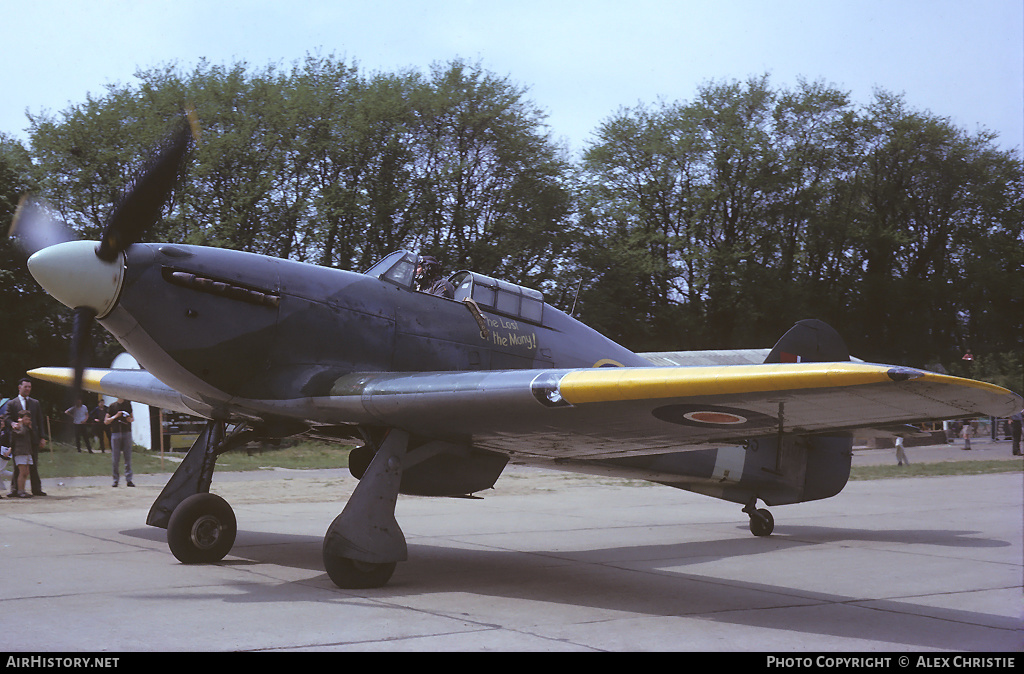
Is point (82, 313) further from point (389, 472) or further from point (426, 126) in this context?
point (426, 126)

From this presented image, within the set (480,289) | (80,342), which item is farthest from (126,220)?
(480,289)

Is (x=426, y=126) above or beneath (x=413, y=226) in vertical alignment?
above

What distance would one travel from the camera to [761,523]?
11.1m

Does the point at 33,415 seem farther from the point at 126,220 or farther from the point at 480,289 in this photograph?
the point at 480,289

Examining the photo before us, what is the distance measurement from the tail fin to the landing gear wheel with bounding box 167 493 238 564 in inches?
224

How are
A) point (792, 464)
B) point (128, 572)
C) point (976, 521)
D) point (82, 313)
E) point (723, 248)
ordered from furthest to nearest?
point (723, 248) < point (976, 521) < point (792, 464) < point (128, 572) < point (82, 313)

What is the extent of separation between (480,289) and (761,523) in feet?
16.8

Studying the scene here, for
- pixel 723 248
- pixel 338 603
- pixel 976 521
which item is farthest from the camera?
pixel 723 248

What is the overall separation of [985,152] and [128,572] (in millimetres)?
48377

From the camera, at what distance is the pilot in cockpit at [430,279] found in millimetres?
8258

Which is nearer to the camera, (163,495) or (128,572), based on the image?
(128,572)

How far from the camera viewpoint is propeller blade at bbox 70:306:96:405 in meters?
6.81

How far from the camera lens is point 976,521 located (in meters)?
12.5
